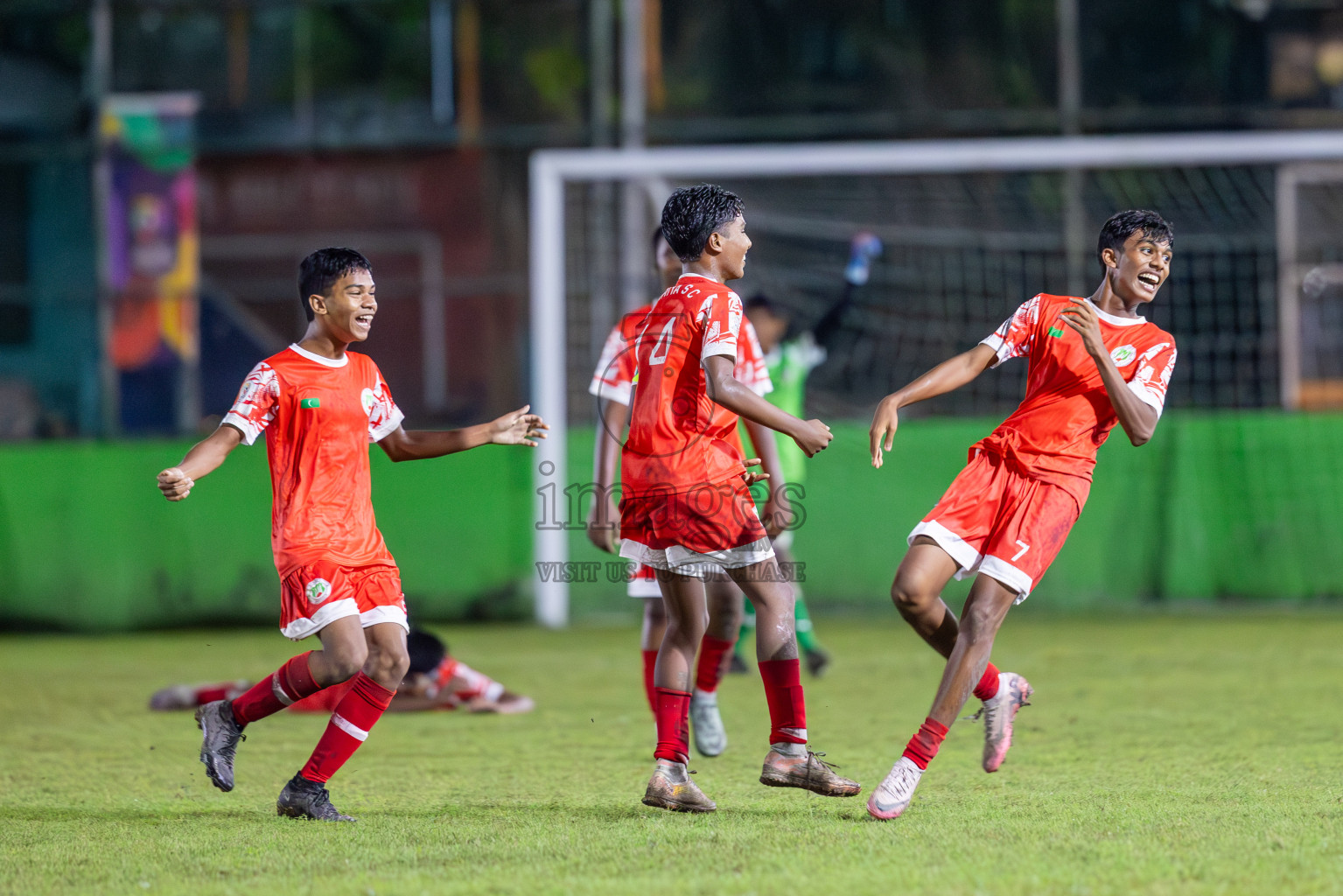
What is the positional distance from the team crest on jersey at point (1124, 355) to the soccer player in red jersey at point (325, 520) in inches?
66.6

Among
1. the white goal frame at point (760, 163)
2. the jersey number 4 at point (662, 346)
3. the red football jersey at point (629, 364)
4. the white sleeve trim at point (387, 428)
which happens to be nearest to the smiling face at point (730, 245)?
the jersey number 4 at point (662, 346)

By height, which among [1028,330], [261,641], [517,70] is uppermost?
[517,70]

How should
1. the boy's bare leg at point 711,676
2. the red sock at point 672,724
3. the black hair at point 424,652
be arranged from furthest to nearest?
1. the black hair at point 424,652
2. the boy's bare leg at point 711,676
3. the red sock at point 672,724

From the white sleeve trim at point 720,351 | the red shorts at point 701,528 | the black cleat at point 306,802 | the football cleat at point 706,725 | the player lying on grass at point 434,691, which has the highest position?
the white sleeve trim at point 720,351

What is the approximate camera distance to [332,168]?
1516cm

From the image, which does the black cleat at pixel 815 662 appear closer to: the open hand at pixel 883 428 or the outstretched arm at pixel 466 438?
the outstretched arm at pixel 466 438

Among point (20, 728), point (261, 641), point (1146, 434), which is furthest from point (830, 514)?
point (1146, 434)

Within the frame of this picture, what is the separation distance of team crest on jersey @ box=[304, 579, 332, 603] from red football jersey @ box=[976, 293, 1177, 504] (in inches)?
76.2

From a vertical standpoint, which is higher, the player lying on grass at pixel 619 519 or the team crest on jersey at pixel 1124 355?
the team crest on jersey at pixel 1124 355

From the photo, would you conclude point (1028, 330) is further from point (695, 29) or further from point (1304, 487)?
point (695, 29)

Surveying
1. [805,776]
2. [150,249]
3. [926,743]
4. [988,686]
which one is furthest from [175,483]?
[150,249]

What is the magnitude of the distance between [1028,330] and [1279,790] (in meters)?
1.53

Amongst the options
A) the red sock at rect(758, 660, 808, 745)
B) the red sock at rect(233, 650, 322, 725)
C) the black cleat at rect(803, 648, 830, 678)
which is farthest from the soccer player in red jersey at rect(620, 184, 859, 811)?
the black cleat at rect(803, 648, 830, 678)

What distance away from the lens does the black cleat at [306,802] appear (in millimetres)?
4152
